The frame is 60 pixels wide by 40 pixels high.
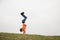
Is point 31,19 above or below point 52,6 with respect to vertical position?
below

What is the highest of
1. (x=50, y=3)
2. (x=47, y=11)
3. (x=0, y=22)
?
(x=50, y=3)

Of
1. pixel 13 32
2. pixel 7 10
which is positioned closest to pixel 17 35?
pixel 13 32

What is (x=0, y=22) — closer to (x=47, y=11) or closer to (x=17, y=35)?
(x=17, y=35)

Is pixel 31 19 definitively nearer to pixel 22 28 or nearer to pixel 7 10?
pixel 22 28

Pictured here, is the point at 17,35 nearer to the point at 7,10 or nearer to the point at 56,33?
the point at 7,10

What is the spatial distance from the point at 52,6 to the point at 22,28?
1.78 feet

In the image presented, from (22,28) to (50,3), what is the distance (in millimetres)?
549

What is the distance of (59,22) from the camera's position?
188cm

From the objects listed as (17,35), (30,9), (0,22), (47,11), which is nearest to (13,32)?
(17,35)

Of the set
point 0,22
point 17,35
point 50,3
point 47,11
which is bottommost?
point 17,35

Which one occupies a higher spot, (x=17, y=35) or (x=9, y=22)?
(x=9, y=22)

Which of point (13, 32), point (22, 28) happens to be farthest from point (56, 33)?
point (13, 32)

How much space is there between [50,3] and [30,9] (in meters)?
0.31

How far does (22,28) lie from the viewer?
71.8 inches
